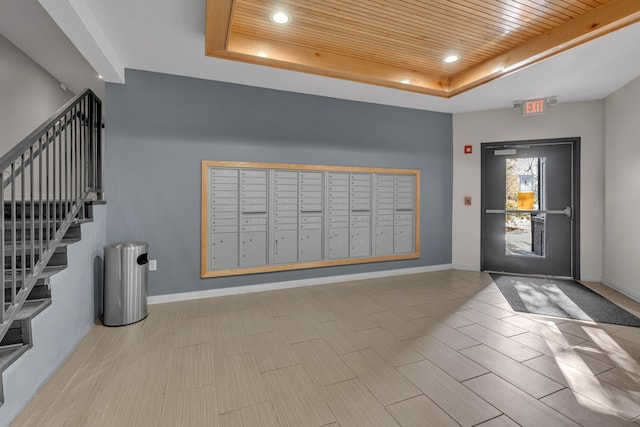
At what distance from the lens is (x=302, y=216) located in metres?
3.74

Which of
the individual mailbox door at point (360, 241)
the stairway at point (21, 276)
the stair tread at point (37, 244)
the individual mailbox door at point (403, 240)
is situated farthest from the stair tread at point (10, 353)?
the individual mailbox door at point (403, 240)

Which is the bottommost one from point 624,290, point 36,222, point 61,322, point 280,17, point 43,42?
point 624,290

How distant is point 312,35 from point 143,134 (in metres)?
1.98

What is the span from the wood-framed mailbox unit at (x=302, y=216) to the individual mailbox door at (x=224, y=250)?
0.4 inches

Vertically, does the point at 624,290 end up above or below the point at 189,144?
below

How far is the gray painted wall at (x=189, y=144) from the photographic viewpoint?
119 inches

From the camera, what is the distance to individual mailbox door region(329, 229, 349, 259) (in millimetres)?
3914

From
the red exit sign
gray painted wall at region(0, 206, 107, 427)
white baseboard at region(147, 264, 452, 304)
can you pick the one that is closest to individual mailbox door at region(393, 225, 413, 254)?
white baseboard at region(147, 264, 452, 304)

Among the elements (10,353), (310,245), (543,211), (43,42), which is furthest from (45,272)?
(543,211)

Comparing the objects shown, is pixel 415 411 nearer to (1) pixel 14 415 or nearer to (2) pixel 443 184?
(1) pixel 14 415

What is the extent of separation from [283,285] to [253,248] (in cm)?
61

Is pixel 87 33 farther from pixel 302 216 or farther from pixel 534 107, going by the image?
pixel 534 107

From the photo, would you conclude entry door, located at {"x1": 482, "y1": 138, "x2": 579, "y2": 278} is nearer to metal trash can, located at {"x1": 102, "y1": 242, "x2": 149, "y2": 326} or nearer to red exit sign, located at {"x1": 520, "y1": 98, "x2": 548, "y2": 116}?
red exit sign, located at {"x1": 520, "y1": 98, "x2": 548, "y2": 116}

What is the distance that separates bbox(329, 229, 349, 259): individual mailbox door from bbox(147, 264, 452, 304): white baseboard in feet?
0.96
